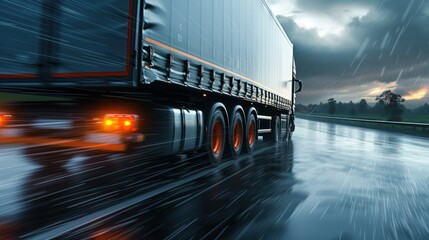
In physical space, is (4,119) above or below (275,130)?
above

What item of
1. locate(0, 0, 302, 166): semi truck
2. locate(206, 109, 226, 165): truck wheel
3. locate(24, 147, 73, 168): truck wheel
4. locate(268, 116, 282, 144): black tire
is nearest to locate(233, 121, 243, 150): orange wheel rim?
locate(206, 109, 226, 165): truck wheel

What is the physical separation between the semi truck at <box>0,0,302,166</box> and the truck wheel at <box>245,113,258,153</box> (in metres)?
3.04

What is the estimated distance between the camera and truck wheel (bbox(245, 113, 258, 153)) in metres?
10.7

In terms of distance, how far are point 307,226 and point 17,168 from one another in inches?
190

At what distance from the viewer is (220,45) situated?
27.4ft

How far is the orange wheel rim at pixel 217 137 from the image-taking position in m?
8.48

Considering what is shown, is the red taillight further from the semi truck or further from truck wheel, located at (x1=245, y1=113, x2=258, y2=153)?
truck wheel, located at (x1=245, y1=113, x2=258, y2=153)

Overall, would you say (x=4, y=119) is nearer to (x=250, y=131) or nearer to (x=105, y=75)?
(x=105, y=75)

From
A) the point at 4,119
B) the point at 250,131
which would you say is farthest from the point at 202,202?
the point at 250,131

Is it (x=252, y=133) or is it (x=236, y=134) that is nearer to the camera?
(x=236, y=134)

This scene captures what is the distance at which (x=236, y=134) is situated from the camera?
9.93 metres

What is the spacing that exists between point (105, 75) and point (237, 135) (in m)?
5.07

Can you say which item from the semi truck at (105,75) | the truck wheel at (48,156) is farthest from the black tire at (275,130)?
the truck wheel at (48,156)

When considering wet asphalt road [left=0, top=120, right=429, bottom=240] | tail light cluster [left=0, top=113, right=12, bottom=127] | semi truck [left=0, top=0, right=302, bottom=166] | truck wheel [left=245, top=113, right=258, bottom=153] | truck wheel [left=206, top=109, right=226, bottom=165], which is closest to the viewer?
wet asphalt road [left=0, top=120, right=429, bottom=240]
